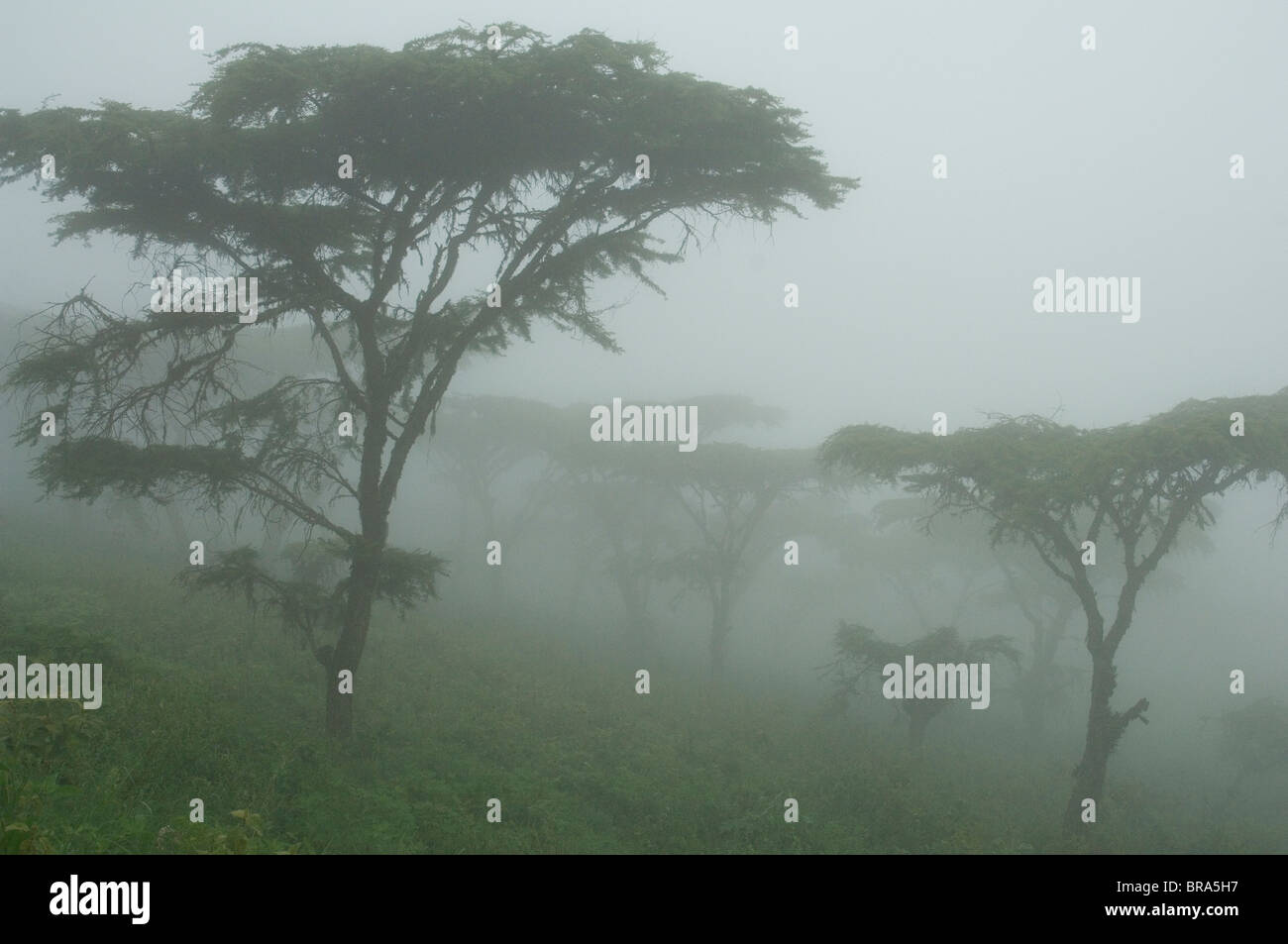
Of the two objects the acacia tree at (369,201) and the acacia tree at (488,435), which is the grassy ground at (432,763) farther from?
the acacia tree at (488,435)

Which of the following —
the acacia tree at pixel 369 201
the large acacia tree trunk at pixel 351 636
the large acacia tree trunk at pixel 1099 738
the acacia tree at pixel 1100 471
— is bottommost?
the large acacia tree trunk at pixel 1099 738

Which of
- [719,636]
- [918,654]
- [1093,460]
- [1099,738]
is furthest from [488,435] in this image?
[1099,738]

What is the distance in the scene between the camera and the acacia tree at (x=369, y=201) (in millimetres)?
9422

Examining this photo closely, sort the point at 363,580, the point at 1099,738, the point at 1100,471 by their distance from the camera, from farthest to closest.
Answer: the point at 1099,738 → the point at 1100,471 → the point at 363,580

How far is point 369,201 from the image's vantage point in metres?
11.1

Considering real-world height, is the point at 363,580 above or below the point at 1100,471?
below

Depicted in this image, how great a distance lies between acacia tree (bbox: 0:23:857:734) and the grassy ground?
190cm

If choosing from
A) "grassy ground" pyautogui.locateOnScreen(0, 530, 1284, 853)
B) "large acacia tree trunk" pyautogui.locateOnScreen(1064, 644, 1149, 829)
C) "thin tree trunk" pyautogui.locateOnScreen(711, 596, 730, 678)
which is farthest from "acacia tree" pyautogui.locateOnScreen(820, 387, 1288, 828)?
"thin tree trunk" pyautogui.locateOnScreen(711, 596, 730, 678)

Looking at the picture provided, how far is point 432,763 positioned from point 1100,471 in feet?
35.9

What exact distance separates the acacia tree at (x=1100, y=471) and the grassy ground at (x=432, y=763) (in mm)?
3213

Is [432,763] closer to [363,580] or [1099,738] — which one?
[363,580]

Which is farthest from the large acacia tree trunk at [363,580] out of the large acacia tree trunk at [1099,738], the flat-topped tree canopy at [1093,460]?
the large acacia tree trunk at [1099,738]

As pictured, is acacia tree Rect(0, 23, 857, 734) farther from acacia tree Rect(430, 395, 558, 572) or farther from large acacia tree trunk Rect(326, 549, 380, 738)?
acacia tree Rect(430, 395, 558, 572)
